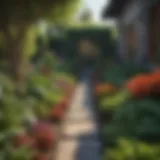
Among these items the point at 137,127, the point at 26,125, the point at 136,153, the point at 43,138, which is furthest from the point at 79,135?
the point at 136,153

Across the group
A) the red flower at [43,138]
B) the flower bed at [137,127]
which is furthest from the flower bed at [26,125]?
the flower bed at [137,127]

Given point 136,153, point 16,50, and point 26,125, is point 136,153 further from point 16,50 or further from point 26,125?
point 16,50

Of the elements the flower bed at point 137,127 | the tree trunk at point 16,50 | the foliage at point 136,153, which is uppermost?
the tree trunk at point 16,50

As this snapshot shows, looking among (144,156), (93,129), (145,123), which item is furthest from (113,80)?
(144,156)

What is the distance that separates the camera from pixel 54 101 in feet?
39.9

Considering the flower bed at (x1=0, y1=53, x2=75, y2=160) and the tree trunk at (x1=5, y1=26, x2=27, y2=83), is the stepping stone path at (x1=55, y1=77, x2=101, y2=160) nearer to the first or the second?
the flower bed at (x1=0, y1=53, x2=75, y2=160)

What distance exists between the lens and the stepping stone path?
8.63m

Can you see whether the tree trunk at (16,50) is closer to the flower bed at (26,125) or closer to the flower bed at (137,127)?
the flower bed at (26,125)

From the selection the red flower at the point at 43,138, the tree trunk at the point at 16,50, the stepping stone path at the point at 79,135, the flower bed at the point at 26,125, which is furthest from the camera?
the tree trunk at the point at 16,50

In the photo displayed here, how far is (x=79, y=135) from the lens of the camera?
10383 mm

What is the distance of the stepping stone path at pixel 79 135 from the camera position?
340 inches

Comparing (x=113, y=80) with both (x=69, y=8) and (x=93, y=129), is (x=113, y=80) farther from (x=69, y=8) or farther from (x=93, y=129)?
(x=93, y=129)

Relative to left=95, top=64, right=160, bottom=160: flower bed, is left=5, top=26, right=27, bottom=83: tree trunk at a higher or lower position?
higher

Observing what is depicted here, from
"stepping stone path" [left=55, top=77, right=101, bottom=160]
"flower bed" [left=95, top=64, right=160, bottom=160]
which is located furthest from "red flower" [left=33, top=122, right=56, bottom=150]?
"flower bed" [left=95, top=64, right=160, bottom=160]
